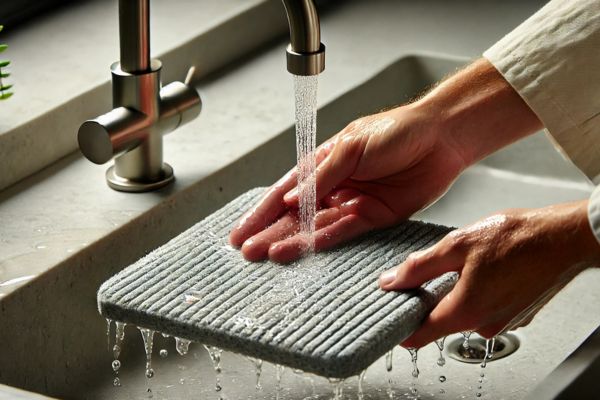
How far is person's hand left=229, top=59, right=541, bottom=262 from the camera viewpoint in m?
1.04

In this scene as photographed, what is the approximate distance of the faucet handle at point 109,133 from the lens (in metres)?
1.12

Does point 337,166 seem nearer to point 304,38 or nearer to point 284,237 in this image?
point 284,237

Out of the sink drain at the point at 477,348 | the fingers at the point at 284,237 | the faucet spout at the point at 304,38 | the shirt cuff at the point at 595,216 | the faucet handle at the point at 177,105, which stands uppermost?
the faucet spout at the point at 304,38

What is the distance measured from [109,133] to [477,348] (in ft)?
1.42

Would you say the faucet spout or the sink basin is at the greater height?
the faucet spout

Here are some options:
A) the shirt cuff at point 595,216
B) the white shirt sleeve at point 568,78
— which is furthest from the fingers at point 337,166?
the shirt cuff at point 595,216

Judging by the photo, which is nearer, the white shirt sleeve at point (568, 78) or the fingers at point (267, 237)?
the fingers at point (267, 237)

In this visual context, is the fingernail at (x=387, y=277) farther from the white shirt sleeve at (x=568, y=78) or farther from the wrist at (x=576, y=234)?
the white shirt sleeve at (x=568, y=78)

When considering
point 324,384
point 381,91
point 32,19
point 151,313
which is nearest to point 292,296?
point 151,313

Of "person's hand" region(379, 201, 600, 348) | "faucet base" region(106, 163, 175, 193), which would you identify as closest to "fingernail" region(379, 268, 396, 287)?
"person's hand" region(379, 201, 600, 348)

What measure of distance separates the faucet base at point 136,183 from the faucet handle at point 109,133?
0.07 meters

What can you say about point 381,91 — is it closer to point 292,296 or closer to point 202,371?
point 202,371

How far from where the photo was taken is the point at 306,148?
1.04m

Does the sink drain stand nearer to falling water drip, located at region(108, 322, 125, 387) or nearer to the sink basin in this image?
the sink basin
